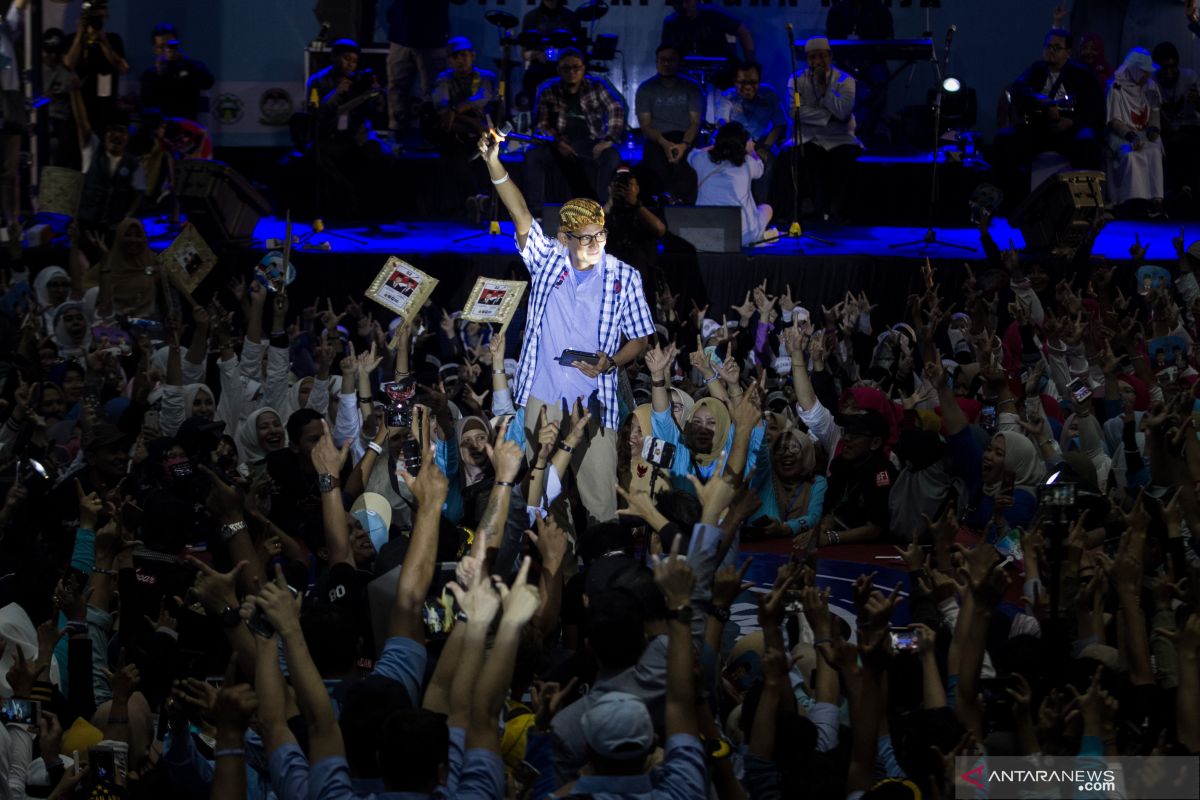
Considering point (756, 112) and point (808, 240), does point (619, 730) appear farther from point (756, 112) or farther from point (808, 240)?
point (756, 112)

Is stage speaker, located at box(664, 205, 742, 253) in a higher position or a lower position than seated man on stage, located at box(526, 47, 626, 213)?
lower

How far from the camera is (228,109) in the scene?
16750 millimetres

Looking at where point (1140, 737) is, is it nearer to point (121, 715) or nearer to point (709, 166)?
point (121, 715)

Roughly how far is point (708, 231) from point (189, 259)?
4157mm

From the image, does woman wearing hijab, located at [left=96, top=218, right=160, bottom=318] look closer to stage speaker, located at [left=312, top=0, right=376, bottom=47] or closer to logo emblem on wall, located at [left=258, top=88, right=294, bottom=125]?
logo emblem on wall, located at [left=258, top=88, right=294, bottom=125]

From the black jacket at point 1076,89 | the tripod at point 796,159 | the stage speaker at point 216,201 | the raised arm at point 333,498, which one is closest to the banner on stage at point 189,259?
the stage speaker at point 216,201

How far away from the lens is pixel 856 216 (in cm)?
1478

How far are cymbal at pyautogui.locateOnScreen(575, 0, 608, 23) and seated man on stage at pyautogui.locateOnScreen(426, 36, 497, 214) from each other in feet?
3.30

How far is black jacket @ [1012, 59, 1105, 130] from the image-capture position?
14.7 m

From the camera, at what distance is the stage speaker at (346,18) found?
1666 cm

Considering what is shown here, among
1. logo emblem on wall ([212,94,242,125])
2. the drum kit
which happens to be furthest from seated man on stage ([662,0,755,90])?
logo emblem on wall ([212,94,242,125])

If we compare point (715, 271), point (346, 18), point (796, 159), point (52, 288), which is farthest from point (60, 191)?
point (796, 159)

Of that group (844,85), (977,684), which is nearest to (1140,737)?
(977,684)

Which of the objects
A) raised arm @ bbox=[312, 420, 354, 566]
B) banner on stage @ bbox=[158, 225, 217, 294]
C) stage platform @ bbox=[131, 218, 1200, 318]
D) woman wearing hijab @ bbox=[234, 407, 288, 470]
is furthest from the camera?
stage platform @ bbox=[131, 218, 1200, 318]
